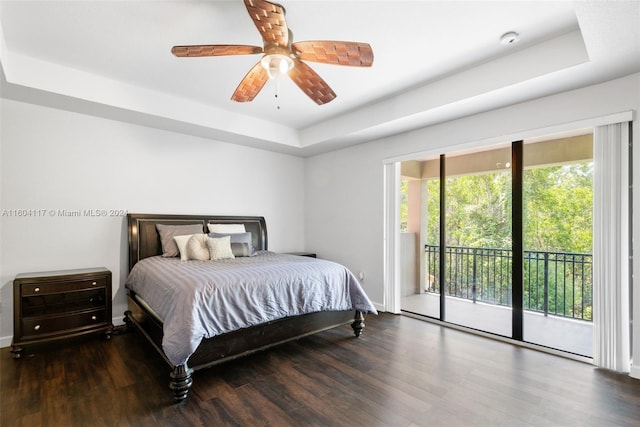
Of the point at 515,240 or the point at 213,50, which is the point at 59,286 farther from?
the point at 515,240

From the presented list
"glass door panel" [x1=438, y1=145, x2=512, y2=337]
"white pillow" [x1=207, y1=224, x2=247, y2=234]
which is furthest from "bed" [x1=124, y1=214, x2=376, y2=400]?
"glass door panel" [x1=438, y1=145, x2=512, y2=337]

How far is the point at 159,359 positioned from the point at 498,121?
4206 millimetres

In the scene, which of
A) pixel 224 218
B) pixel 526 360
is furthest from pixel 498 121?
pixel 224 218

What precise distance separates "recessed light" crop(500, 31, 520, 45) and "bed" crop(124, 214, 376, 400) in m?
2.56

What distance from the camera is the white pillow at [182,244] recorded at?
11.8 feet

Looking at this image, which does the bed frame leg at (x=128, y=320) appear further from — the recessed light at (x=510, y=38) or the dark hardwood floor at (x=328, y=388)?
the recessed light at (x=510, y=38)

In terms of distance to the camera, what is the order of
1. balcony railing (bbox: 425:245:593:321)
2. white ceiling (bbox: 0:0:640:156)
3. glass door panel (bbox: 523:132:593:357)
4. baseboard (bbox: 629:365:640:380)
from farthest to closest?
balcony railing (bbox: 425:245:593:321) → glass door panel (bbox: 523:132:593:357) → baseboard (bbox: 629:365:640:380) → white ceiling (bbox: 0:0:640:156)

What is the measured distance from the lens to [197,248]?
3.64 meters

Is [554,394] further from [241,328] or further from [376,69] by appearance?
[376,69]

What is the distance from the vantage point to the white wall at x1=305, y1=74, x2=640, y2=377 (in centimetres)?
266

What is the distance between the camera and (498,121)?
3344 millimetres

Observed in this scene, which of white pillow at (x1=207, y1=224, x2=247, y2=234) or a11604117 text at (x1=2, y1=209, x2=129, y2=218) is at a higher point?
a11604117 text at (x1=2, y1=209, x2=129, y2=218)

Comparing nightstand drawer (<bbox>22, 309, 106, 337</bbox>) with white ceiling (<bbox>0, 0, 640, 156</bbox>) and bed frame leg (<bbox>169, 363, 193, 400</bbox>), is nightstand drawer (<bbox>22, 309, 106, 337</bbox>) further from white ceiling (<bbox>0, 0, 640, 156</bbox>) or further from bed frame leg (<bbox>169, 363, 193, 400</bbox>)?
white ceiling (<bbox>0, 0, 640, 156</bbox>)

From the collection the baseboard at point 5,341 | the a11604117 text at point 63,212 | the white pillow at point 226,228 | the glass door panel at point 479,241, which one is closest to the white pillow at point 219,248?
the white pillow at point 226,228
